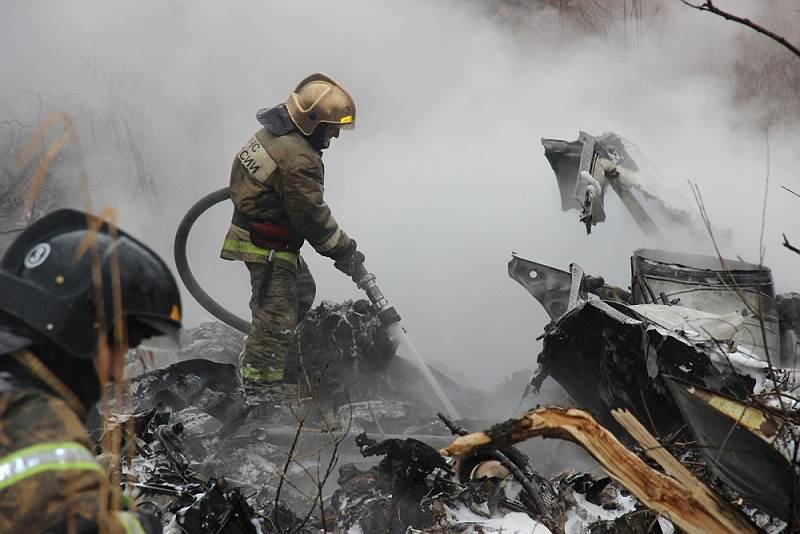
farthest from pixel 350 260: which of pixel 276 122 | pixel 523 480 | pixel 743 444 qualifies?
pixel 743 444

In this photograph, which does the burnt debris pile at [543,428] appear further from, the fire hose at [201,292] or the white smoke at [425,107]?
the white smoke at [425,107]

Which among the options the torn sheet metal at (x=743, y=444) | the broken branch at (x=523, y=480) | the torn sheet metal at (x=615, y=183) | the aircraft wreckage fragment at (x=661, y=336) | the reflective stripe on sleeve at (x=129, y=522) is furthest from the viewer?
the torn sheet metal at (x=615, y=183)

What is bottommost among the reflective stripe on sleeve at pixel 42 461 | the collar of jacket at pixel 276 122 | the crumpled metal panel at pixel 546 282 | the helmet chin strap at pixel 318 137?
the crumpled metal panel at pixel 546 282

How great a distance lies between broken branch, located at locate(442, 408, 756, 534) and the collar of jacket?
3.02 metres

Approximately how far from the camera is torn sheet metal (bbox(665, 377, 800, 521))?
198cm

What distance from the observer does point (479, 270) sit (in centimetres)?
849

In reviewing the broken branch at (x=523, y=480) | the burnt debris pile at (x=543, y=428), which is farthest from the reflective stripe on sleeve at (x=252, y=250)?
the broken branch at (x=523, y=480)

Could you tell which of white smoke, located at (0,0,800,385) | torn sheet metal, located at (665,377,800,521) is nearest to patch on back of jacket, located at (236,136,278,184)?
torn sheet metal, located at (665,377,800,521)

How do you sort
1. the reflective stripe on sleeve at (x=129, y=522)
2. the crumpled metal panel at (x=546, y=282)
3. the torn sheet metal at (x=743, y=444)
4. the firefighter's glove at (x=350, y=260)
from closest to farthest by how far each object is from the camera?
the reflective stripe on sleeve at (x=129, y=522) → the torn sheet metal at (x=743, y=444) → the crumpled metal panel at (x=546, y=282) → the firefighter's glove at (x=350, y=260)

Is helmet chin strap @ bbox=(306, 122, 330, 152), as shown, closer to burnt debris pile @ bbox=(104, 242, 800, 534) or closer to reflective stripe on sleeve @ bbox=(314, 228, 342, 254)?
reflective stripe on sleeve @ bbox=(314, 228, 342, 254)

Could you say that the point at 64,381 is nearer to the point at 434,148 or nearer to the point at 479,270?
the point at 479,270

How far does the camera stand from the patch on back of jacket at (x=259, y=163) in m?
4.87

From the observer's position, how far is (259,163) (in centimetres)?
489

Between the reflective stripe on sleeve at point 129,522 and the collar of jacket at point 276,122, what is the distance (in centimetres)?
377
